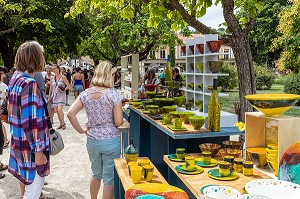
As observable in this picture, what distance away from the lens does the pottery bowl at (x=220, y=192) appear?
2.20 m

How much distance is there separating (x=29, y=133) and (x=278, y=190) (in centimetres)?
209

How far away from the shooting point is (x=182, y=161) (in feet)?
10.7

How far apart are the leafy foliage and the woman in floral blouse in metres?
20.3

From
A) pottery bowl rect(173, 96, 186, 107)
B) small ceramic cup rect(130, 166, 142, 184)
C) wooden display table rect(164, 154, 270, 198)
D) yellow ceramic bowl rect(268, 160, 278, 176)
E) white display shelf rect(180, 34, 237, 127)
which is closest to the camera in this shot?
wooden display table rect(164, 154, 270, 198)

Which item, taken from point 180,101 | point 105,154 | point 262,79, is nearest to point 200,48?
point 180,101

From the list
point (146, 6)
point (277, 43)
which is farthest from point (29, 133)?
point (277, 43)

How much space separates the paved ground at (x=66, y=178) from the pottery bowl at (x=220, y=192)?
320cm

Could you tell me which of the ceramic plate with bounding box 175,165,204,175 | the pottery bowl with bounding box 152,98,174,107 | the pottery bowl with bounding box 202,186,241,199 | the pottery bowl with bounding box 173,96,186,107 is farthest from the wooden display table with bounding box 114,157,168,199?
the pottery bowl with bounding box 173,96,186,107

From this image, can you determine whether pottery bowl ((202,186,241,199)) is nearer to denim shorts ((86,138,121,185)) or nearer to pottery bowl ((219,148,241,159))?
pottery bowl ((219,148,241,159))

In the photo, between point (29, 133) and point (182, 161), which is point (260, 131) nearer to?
point (182, 161)

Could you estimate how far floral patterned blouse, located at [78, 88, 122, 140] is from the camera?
4070 millimetres

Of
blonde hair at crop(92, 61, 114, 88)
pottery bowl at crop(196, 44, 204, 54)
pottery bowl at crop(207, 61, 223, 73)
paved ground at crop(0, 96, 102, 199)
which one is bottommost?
paved ground at crop(0, 96, 102, 199)

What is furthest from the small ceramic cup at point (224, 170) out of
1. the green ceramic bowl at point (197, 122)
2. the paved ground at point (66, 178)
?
the paved ground at point (66, 178)

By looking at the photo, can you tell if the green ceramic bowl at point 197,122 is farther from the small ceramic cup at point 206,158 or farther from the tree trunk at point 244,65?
the tree trunk at point 244,65
